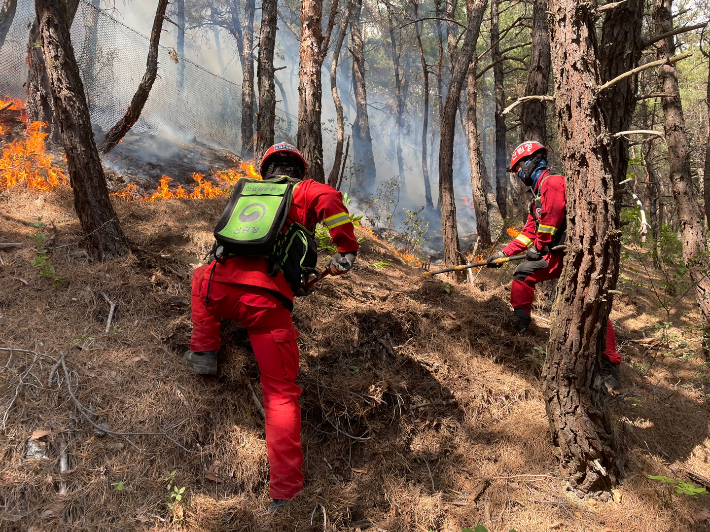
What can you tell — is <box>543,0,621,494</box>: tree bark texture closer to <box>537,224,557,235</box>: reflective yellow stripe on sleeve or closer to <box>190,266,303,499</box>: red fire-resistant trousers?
<box>537,224,557,235</box>: reflective yellow stripe on sleeve

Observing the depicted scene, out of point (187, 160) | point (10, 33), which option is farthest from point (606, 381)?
point (10, 33)

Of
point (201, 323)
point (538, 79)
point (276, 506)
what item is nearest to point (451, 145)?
point (538, 79)

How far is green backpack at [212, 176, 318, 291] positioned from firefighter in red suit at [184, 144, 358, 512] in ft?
0.23

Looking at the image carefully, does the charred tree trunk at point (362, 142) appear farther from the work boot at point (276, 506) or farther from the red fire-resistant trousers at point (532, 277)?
the work boot at point (276, 506)

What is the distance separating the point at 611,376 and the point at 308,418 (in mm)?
2959

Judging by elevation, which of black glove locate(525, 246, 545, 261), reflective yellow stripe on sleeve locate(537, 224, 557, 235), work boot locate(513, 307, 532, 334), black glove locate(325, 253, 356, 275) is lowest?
work boot locate(513, 307, 532, 334)

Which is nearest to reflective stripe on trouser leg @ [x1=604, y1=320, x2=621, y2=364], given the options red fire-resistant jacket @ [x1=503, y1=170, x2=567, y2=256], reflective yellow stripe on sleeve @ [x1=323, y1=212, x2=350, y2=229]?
red fire-resistant jacket @ [x1=503, y1=170, x2=567, y2=256]

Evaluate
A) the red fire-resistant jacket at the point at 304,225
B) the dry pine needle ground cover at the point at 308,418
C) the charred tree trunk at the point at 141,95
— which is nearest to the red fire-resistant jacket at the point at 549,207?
the dry pine needle ground cover at the point at 308,418

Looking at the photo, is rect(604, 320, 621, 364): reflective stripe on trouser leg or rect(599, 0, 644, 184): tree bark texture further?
rect(604, 320, 621, 364): reflective stripe on trouser leg

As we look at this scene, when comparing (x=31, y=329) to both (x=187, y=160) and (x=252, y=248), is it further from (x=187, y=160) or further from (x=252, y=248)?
(x=187, y=160)

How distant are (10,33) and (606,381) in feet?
36.5

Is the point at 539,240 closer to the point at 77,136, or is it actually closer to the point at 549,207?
the point at 549,207

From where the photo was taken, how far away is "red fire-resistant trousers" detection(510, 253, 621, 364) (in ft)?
14.5

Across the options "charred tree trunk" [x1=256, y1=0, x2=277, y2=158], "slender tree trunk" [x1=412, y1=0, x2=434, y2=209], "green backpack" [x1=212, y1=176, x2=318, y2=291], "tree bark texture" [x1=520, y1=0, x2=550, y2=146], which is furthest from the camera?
"slender tree trunk" [x1=412, y1=0, x2=434, y2=209]
